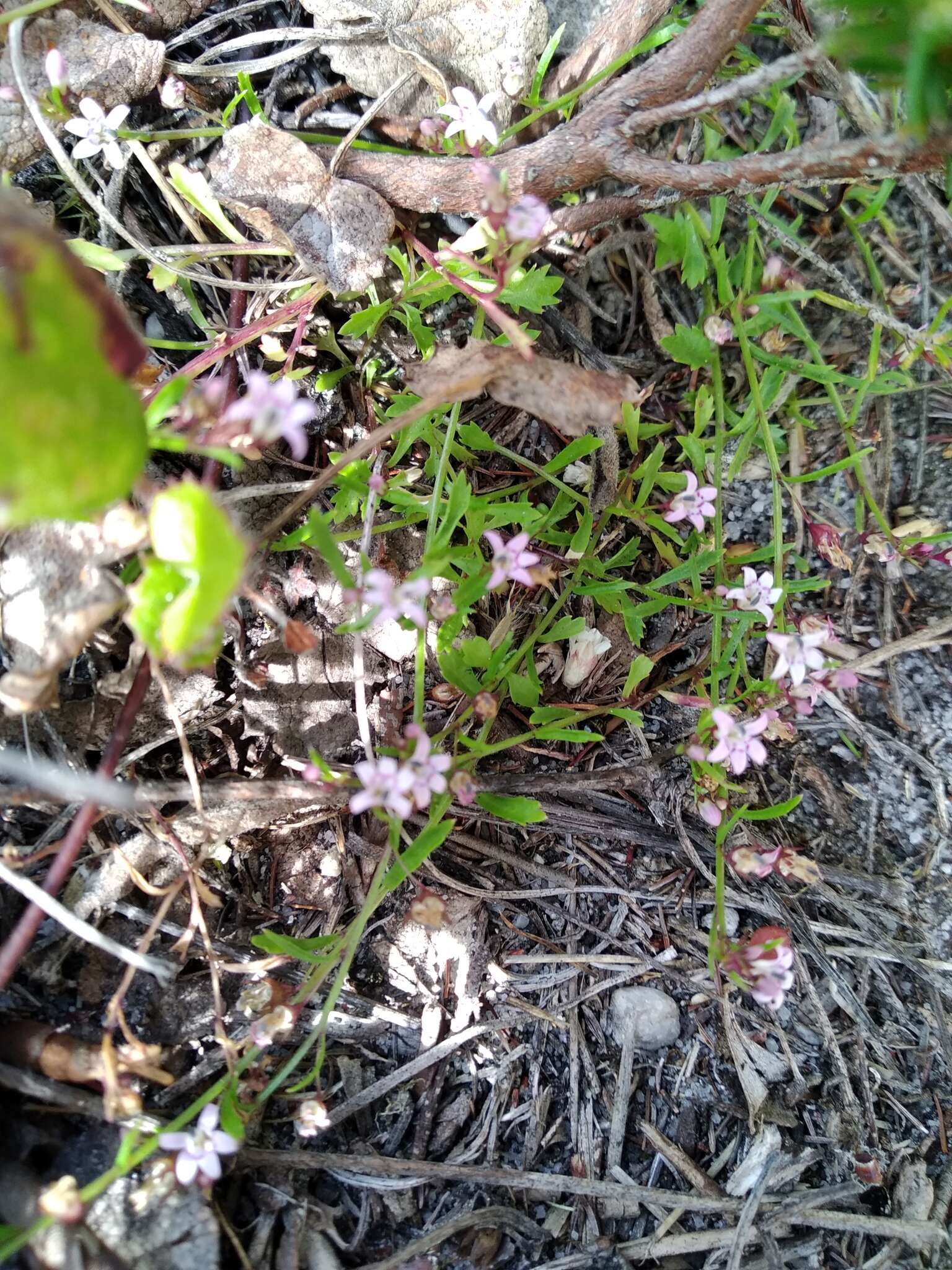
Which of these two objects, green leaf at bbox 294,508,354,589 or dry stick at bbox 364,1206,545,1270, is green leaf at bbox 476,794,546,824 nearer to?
green leaf at bbox 294,508,354,589

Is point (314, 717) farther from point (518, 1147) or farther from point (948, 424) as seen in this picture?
point (948, 424)

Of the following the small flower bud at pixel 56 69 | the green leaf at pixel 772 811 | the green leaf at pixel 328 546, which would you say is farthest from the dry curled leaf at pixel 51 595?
the green leaf at pixel 772 811

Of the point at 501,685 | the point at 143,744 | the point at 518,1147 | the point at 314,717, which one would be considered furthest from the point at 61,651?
the point at 518,1147

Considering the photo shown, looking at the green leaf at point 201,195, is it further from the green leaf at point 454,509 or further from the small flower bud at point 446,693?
the small flower bud at point 446,693

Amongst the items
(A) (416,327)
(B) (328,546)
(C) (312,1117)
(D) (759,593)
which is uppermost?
(A) (416,327)

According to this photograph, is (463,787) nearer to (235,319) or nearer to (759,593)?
(759,593)

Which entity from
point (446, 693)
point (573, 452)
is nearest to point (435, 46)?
point (573, 452)
